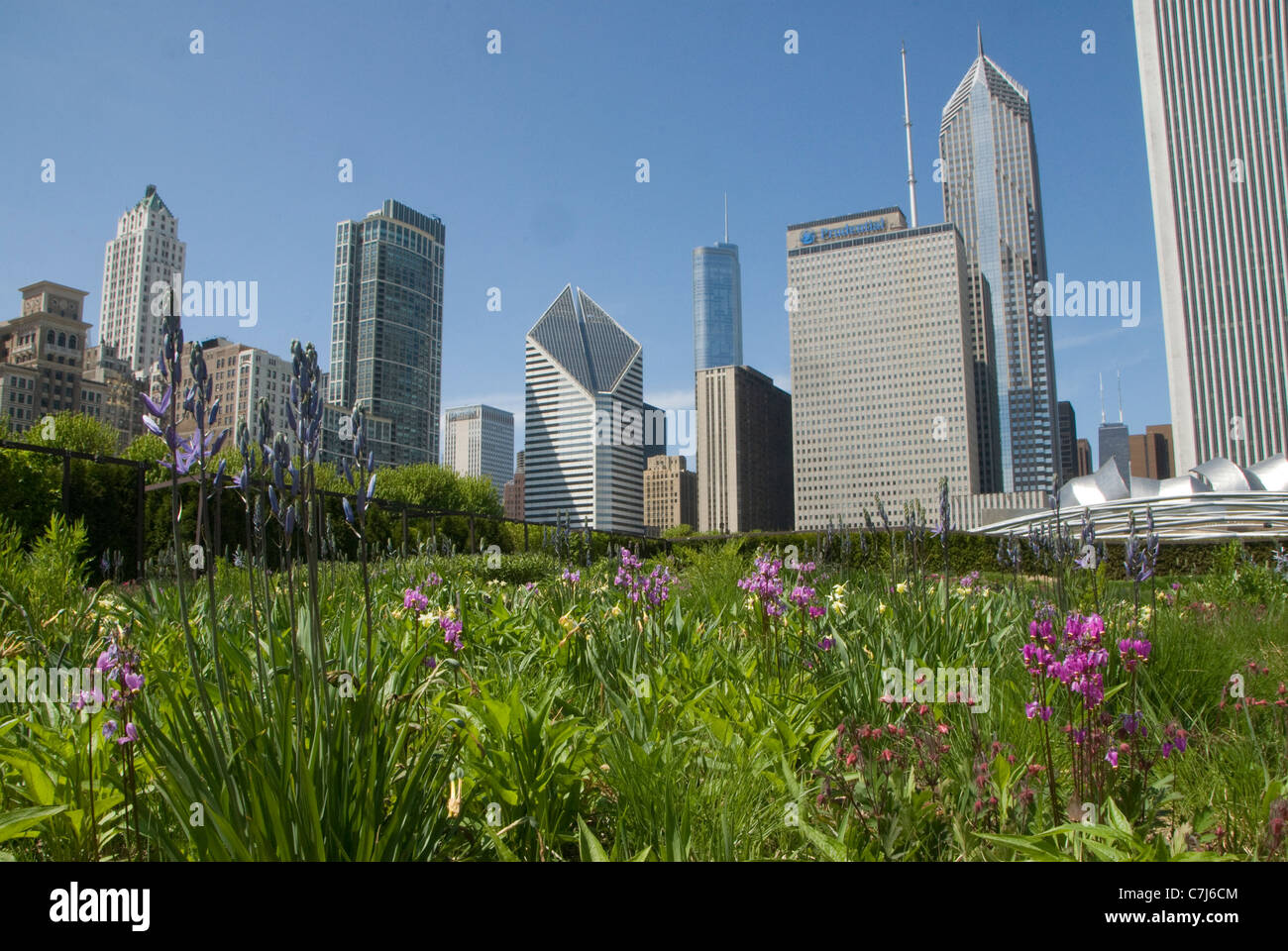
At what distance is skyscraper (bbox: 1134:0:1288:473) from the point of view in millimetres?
63188

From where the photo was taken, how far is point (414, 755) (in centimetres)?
206

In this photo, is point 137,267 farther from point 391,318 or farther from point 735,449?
point 735,449

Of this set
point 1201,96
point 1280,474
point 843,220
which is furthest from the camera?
point 843,220

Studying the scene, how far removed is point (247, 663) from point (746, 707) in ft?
6.36

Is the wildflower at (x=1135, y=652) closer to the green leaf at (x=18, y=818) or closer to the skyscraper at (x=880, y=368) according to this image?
the green leaf at (x=18, y=818)

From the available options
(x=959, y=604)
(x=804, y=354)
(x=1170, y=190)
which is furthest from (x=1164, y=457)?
(x=959, y=604)

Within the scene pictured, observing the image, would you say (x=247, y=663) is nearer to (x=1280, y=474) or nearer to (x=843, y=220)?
(x=1280, y=474)

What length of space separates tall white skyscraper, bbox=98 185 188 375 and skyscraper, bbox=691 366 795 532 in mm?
114339

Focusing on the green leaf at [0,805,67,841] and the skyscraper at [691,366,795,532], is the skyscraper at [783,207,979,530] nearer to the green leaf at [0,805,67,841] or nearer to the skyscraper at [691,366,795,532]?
the skyscraper at [691,366,795,532]

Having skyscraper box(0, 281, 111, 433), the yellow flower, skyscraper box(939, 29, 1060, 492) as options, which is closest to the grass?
the yellow flower

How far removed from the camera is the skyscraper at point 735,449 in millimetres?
166375

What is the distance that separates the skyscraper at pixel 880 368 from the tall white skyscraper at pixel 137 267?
94.6 m

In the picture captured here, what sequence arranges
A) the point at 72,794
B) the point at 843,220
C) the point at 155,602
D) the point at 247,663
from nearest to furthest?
the point at 72,794
the point at 247,663
the point at 155,602
the point at 843,220

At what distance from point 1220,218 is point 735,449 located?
4199 inches
